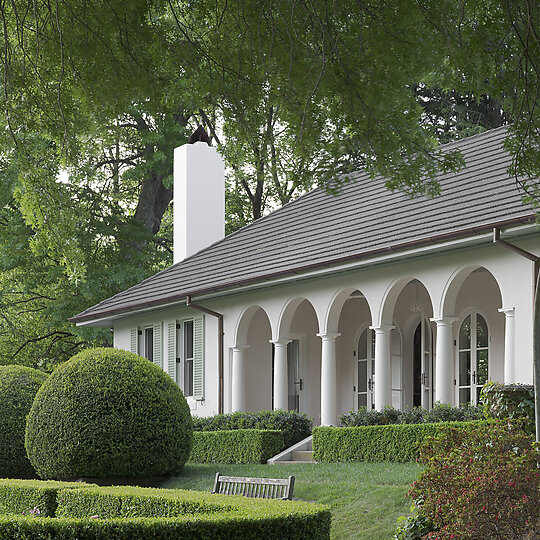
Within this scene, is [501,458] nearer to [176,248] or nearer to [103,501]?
[103,501]

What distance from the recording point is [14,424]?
17984mm

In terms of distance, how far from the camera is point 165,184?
103ft

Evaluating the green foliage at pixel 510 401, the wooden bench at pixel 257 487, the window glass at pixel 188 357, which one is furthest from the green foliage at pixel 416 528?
the window glass at pixel 188 357

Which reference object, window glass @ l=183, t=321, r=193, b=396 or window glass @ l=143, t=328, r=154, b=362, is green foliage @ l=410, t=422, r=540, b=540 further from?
window glass @ l=143, t=328, r=154, b=362

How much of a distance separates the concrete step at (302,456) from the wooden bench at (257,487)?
543 cm

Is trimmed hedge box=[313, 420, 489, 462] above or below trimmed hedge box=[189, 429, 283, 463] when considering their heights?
above

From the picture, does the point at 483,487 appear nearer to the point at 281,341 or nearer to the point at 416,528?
the point at 416,528

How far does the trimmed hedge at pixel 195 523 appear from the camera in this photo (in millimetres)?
8250

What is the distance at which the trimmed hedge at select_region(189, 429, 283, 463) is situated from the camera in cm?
1756

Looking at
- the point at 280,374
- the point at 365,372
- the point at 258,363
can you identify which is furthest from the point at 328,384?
the point at 258,363

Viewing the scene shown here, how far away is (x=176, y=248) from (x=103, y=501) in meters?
16.3

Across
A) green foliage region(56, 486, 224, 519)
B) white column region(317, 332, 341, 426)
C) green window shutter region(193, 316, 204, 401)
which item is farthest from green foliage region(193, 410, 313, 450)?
green foliage region(56, 486, 224, 519)

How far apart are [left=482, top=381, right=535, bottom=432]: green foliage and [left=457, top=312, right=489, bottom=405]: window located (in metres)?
6.75

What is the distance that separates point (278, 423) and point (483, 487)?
34.9 feet
